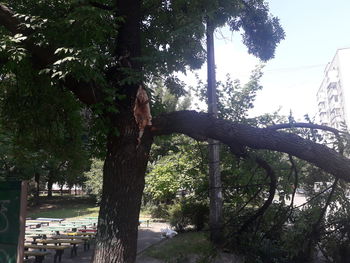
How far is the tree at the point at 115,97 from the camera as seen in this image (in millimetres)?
4066

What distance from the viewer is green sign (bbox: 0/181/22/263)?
3785 millimetres

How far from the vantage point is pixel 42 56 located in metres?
4.60

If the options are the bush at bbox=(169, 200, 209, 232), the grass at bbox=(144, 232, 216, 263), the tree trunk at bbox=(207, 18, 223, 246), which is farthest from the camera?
the bush at bbox=(169, 200, 209, 232)

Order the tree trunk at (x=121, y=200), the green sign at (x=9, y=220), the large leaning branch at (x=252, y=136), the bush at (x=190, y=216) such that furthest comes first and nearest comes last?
the bush at (x=190, y=216) → the tree trunk at (x=121, y=200) → the large leaning branch at (x=252, y=136) → the green sign at (x=9, y=220)

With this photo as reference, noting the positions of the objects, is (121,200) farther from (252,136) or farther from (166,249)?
(166,249)

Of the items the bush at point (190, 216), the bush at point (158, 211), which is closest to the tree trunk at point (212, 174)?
the bush at point (190, 216)

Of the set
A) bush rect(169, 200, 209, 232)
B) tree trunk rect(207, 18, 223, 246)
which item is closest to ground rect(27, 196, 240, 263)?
bush rect(169, 200, 209, 232)

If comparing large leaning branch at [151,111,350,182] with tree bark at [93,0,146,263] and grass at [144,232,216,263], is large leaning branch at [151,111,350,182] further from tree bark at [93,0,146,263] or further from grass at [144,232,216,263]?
grass at [144,232,216,263]

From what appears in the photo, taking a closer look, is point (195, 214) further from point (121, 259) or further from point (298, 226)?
point (121, 259)

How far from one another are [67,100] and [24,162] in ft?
7.33

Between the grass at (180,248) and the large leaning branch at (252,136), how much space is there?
16.8 ft

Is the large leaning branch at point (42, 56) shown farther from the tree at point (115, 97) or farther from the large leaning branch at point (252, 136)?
the large leaning branch at point (252, 136)

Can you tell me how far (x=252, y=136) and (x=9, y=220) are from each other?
2.76 metres

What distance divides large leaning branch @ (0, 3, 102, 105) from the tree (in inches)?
0.5
